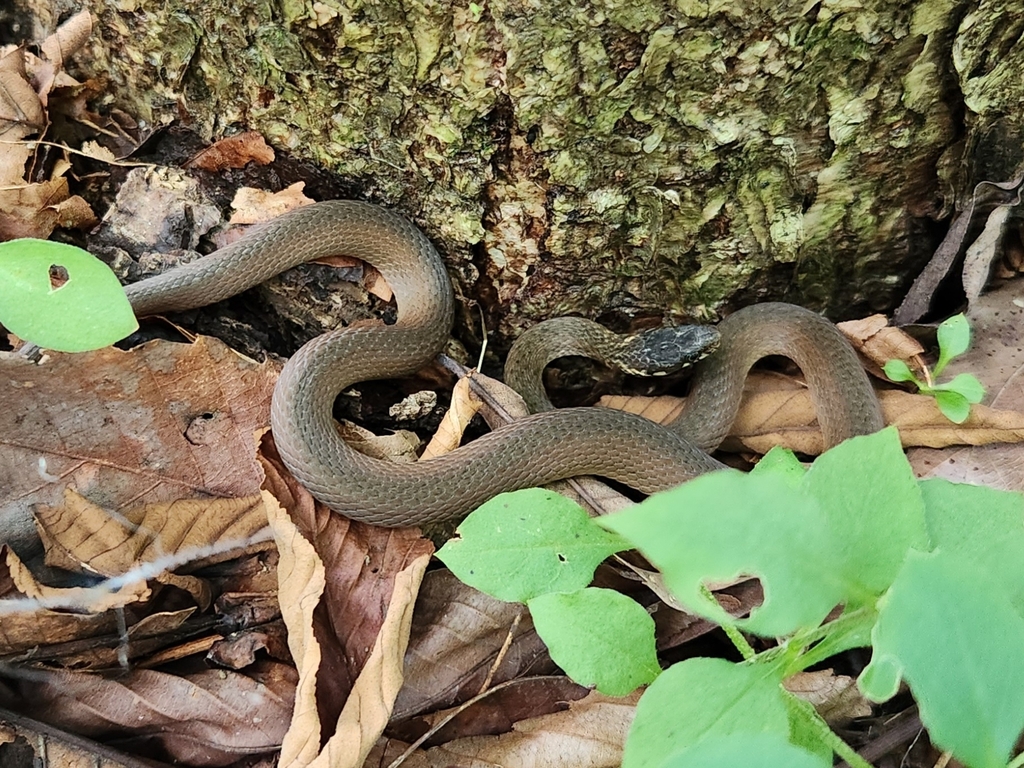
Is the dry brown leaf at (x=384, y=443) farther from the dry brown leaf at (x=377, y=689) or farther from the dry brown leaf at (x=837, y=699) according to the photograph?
the dry brown leaf at (x=837, y=699)

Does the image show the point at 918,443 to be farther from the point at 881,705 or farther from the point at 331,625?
the point at 331,625

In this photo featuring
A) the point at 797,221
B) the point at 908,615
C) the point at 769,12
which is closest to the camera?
the point at 908,615

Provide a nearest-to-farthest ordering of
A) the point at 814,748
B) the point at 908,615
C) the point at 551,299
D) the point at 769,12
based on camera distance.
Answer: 1. the point at 908,615
2. the point at 814,748
3. the point at 769,12
4. the point at 551,299

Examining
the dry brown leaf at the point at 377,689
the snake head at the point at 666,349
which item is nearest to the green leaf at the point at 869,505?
the dry brown leaf at the point at 377,689

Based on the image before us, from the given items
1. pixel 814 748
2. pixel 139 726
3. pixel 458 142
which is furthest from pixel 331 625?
pixel 458 142

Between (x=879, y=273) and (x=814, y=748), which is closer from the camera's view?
(x=814, y=748)

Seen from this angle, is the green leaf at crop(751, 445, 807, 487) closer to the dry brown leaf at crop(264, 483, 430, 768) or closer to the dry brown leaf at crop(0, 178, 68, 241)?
the dry brown leaf at crop(264, 483, 430, 768)

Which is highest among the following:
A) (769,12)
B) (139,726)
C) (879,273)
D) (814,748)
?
(769,12)
